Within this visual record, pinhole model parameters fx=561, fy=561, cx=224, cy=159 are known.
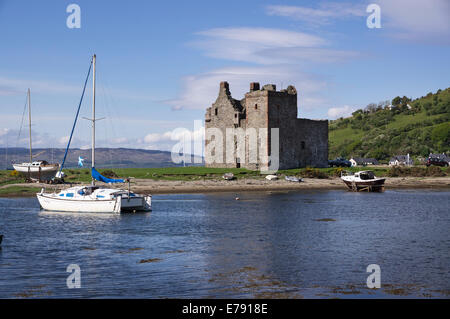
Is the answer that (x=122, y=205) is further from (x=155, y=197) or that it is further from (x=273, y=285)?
(x=273, y=285)

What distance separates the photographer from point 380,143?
139625mm

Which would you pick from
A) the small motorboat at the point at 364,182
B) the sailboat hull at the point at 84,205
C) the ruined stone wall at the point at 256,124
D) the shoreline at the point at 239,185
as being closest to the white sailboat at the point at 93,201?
the sailboat hull at the point at 84,205

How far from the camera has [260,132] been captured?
75.5 m

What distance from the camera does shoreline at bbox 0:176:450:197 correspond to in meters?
56.7

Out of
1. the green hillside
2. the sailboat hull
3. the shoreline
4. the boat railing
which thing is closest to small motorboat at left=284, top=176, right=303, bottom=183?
the shoreline

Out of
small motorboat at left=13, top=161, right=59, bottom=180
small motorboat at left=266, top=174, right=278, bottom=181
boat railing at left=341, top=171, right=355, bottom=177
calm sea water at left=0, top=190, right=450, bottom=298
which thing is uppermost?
small motorboat at left=13, top=161, right=59, bottom=180

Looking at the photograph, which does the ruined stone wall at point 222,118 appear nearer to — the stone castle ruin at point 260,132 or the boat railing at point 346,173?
the stone castle ruin at point 260,132

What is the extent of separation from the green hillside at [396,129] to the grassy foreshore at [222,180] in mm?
50367

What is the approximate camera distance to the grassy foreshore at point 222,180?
58875 millimetres

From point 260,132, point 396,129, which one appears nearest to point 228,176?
point 260,132

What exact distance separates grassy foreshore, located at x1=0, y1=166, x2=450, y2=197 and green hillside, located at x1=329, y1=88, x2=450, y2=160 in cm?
5037

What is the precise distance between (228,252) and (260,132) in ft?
173

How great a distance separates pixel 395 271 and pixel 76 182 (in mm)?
44056

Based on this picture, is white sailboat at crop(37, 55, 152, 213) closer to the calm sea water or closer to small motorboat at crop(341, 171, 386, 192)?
the calm sea water
